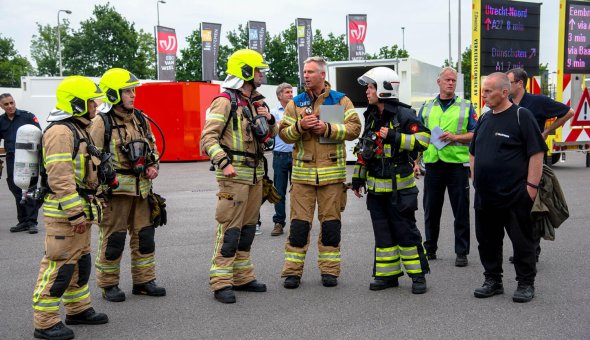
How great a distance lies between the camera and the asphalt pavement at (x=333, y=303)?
4926 millimetres

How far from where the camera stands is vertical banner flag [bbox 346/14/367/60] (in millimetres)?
37844

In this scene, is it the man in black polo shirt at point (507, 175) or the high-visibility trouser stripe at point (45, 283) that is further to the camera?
the man in black polo shirt at point (507, 175)

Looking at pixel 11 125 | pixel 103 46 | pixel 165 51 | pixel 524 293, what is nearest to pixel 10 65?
pixel 103 46

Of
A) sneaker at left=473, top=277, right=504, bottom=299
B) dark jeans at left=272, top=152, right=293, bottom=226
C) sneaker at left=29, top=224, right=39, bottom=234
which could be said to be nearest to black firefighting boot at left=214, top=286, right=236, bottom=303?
sneaker at left=473, top=277, right=504, bottom=299

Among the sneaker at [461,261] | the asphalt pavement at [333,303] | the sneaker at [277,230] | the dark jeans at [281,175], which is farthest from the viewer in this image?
the dark jeans at [281,175]

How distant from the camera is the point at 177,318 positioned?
533 cm

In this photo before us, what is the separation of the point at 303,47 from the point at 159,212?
33.5 m

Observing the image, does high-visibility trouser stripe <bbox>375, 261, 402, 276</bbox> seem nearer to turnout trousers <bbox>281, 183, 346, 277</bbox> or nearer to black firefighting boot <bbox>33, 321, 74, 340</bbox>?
turnout trousers <bbox>281, 183, 346, 277</bbox>

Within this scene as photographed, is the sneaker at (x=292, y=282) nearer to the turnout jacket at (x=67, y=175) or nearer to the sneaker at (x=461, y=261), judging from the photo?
the sneaker at (x=461, y=261)

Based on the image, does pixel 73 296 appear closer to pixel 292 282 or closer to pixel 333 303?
pixel 292 282

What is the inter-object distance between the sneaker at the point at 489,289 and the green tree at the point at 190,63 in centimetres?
5214

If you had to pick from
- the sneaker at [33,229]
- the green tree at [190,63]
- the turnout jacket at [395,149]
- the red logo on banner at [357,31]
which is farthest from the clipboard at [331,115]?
the green tree at [190,63]

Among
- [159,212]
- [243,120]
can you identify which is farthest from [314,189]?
[159,212]

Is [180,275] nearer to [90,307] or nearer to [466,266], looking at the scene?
[90,307]
